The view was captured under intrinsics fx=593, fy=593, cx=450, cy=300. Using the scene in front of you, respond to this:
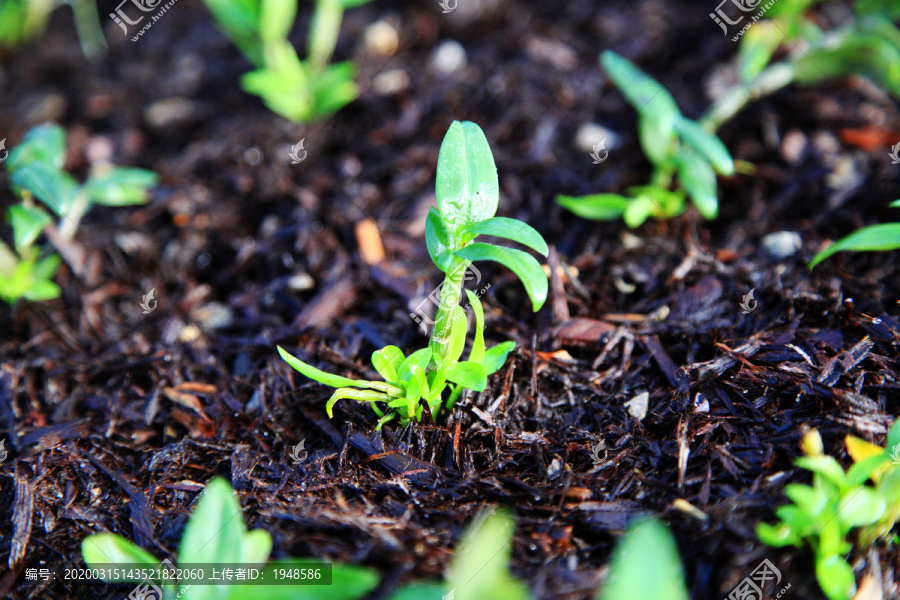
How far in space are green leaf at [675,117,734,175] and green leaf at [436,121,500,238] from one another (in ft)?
3.02

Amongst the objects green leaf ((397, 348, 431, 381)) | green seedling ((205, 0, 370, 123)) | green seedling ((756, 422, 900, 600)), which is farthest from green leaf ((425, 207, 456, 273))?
green seedling ((205, 0, 370, 123))

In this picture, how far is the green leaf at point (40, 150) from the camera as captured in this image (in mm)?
2180

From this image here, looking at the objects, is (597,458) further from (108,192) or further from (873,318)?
(108,192)

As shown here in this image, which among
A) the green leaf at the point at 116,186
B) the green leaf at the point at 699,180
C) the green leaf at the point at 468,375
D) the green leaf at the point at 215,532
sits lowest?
the green leaf at the point at 215,532

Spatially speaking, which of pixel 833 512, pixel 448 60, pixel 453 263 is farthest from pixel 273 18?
pixel 833 512

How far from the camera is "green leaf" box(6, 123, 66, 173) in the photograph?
218cm

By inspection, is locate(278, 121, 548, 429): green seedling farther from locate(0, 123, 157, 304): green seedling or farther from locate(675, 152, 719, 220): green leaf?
locate(0, 123, 157, 304): green seedling

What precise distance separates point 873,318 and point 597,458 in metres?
0.99

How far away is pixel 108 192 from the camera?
230cm

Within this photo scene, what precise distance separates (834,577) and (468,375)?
93cm

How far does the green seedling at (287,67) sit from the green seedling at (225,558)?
1.87 m

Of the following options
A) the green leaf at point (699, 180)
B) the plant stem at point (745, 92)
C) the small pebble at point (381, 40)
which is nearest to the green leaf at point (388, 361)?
the green leaf at point (699, 180)

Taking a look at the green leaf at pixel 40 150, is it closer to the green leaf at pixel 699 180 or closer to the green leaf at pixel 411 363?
the green leaf at pixel 411 363

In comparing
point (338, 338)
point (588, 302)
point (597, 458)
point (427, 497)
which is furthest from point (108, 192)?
point (597, 458)
